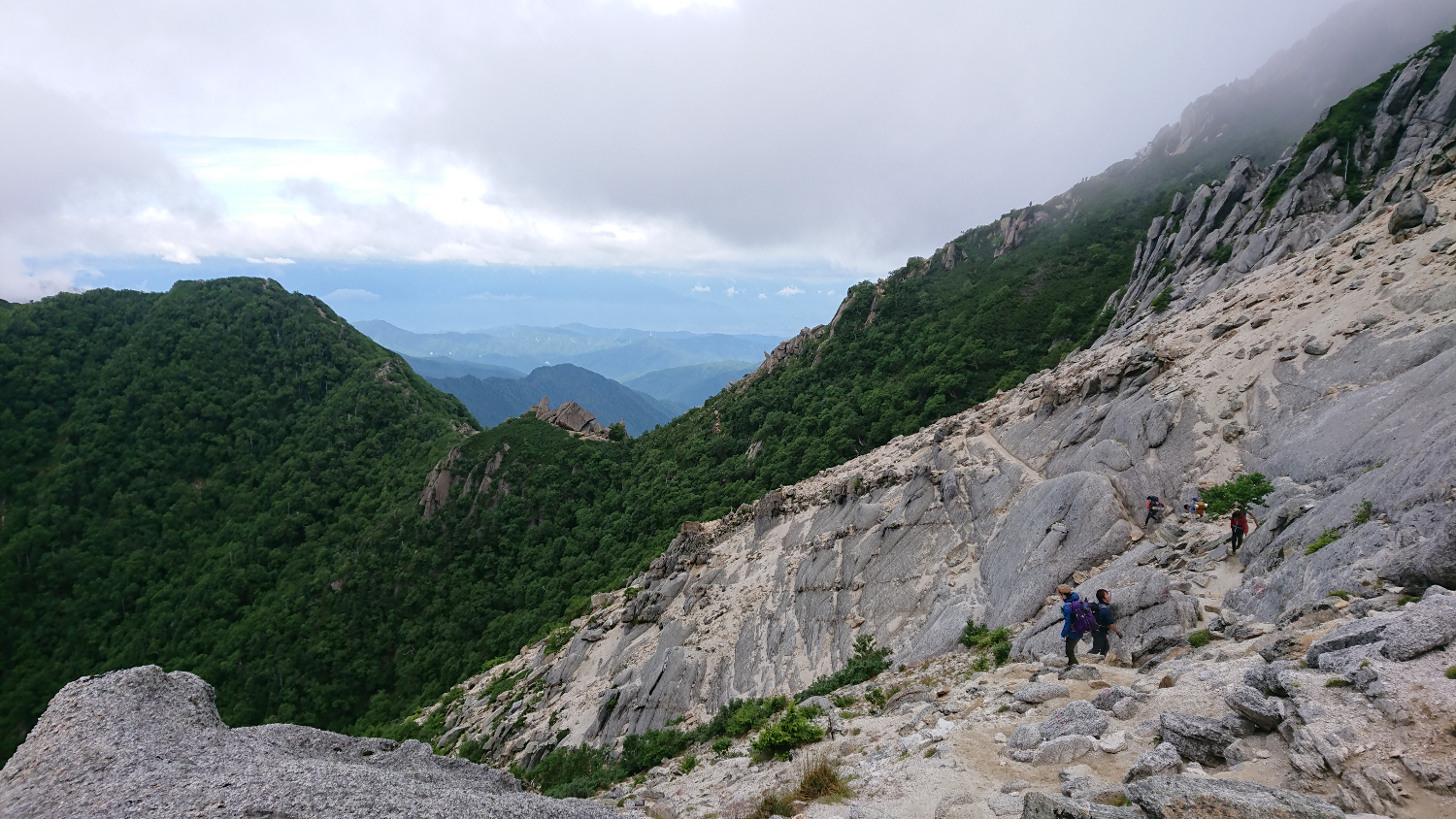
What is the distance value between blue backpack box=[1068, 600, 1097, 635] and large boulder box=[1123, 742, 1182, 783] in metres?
5.06

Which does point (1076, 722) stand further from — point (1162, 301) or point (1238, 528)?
point (1162, 301)

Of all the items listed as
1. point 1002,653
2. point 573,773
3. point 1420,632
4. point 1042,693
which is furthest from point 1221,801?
point 573,773

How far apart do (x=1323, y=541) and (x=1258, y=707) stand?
655cm

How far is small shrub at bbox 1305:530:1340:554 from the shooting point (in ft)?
35.3

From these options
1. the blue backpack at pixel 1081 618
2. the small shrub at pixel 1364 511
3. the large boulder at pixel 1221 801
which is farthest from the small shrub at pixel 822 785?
the small shrub at pixel 1364 511

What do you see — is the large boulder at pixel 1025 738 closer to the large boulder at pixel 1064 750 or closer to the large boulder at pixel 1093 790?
the large boulder at pixel 1064 750

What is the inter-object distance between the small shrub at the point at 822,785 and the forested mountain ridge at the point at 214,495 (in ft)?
174

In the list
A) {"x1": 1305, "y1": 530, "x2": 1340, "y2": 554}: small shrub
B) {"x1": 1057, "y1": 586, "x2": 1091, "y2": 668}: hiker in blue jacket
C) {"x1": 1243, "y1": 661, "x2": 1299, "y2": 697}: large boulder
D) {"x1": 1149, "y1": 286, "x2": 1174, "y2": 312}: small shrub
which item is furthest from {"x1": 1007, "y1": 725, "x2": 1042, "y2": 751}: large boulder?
{"x1": 1149, "y1": 286, "x2": 1174, "y2": 312}: small shrub

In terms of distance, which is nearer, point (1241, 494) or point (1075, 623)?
point (1075, 623)

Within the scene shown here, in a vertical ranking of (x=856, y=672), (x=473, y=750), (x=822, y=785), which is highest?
(x=822, y=785)

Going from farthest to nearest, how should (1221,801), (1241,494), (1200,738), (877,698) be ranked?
(1241,494), (877,698), (1200,738), (1221,801)

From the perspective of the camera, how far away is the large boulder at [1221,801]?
4879 millimetres

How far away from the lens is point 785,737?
13008 millimetres

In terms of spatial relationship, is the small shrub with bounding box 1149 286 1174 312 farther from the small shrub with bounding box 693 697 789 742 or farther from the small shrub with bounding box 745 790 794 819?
the small shrub with bounding box 745 790 794 819
